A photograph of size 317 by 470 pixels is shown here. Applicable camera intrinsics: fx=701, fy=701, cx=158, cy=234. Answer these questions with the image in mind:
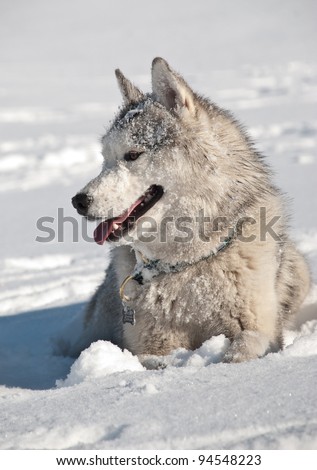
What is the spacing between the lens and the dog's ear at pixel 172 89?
343 centimetres

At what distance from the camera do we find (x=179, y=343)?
11.5 feet

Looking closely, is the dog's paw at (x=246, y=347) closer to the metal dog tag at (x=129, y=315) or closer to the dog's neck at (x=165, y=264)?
the dog's neck at (x=165, y=264)

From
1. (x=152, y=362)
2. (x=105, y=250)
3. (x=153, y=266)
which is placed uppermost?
(x=153, y=266)

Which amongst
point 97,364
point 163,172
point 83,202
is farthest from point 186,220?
point 97,364

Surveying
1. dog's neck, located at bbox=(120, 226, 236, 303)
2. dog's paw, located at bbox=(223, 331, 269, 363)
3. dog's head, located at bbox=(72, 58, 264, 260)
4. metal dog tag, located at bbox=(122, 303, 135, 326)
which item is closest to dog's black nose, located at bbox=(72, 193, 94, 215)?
dog's head, located at bbox=(72, 58, 264, 260)

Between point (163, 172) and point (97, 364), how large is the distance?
96cm

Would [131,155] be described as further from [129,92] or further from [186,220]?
[129,92]

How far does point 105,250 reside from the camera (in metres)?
7.14

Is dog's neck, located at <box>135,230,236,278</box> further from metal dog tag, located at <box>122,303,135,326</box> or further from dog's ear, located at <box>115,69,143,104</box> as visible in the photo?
dog's ear, located at <box>115,69,143,104</box>

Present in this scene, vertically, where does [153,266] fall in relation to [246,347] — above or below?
above

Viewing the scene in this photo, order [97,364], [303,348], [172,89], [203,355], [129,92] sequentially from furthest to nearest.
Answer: [129,92], [172,89], [203,355], [97,364], [303,348]

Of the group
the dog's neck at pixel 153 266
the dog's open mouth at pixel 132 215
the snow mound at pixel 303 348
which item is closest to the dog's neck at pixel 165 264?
the dog's neck at pixel 153 266
